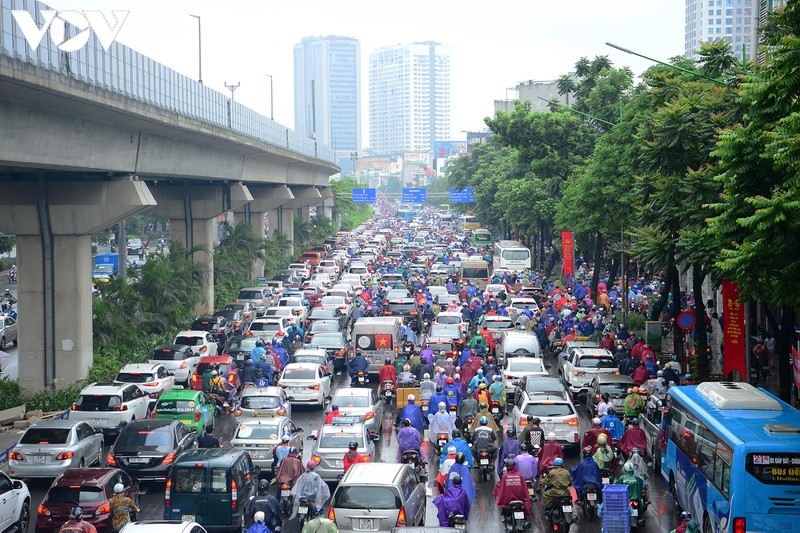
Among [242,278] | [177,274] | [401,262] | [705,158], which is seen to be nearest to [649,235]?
[705,158]

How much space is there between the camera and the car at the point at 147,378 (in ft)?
91.6

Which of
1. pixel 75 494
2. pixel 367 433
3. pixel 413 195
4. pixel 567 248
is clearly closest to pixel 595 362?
pixel 367 433

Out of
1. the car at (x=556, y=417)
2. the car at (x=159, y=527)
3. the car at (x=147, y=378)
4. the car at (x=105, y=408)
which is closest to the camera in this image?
the car at (x=159, y=527)

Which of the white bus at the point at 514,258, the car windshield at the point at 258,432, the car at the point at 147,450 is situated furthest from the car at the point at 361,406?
the white bus at the point at 514,258

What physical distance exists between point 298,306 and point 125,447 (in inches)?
966

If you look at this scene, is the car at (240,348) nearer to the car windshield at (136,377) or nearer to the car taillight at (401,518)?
the car windshield at (136,377)

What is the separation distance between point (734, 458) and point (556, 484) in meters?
3.52

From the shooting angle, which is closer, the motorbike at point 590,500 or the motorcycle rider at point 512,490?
the motorcycle rider at point 512,490

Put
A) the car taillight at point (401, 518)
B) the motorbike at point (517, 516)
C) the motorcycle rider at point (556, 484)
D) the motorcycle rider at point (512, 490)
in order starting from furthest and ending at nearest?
the motorcycle rider at point (556, 484), the motorcycle rider at point (512, 490), the motorbike at point (517, 516), the car taillight at point (401, 518)

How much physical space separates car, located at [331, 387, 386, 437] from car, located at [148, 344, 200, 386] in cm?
864

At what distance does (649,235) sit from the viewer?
89.5ft

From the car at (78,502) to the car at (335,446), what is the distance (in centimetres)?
387

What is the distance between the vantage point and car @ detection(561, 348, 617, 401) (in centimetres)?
2909

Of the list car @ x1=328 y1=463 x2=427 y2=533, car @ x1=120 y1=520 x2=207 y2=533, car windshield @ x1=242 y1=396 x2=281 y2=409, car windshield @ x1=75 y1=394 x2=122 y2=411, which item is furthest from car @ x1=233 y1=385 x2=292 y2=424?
car @ x1=120 y1=520 x2=207 y2=533
